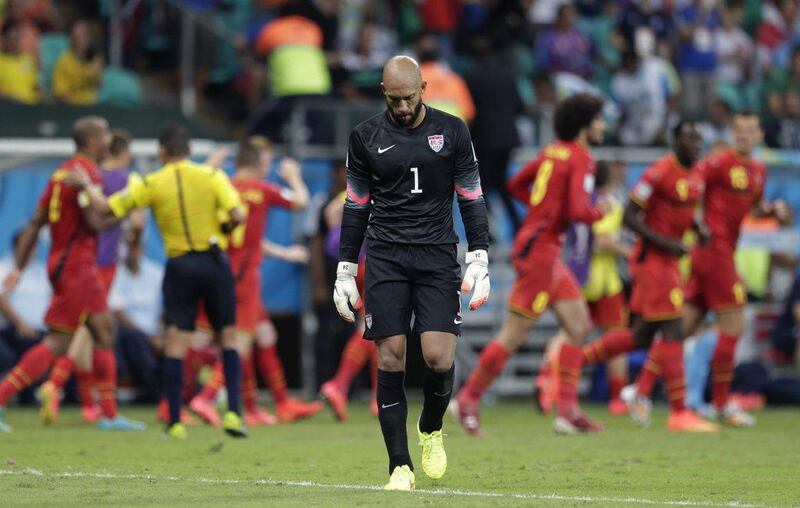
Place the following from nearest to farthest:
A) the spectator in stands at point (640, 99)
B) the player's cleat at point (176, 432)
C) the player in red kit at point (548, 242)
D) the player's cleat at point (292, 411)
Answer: the player's cleat at point (176, 432), the player in red kit at point (548, 242), the player's cleat at point (292, 411), the spectator in stands at point (640, 99)

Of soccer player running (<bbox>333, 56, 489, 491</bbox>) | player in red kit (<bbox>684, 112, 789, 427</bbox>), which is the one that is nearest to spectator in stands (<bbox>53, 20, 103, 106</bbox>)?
player in red kit (<bbox>684, 112, 789, 427</bbox>)

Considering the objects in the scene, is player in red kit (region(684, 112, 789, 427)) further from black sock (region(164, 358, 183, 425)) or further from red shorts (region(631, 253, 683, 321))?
black sock (region(164, 358, 183, 425))

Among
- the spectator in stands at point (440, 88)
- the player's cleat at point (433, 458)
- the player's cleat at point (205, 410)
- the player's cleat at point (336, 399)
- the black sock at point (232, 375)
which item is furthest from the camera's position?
the spectator in stands at point (440, 88)

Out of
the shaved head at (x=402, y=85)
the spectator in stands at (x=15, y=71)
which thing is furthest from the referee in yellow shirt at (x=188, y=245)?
the spectator in stands at (x=15, y=71)

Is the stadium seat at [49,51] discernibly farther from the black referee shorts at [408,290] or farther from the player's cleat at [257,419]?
the black referee shorts at [408,290]

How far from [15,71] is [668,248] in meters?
8.55

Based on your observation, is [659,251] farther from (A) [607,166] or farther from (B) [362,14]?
(B) [362,14]

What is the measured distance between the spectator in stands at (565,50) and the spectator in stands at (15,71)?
24.4 feet

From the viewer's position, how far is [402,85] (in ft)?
27.6

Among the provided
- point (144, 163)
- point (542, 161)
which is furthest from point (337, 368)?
point (542, 161)

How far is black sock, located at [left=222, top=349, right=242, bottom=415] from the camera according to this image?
1230cm

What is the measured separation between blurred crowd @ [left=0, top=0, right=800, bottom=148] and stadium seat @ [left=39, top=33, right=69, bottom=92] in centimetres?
6

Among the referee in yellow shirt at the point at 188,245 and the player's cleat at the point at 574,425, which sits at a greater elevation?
the referee in yellow shirt at the point at 188,245

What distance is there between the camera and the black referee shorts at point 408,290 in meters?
8.66
